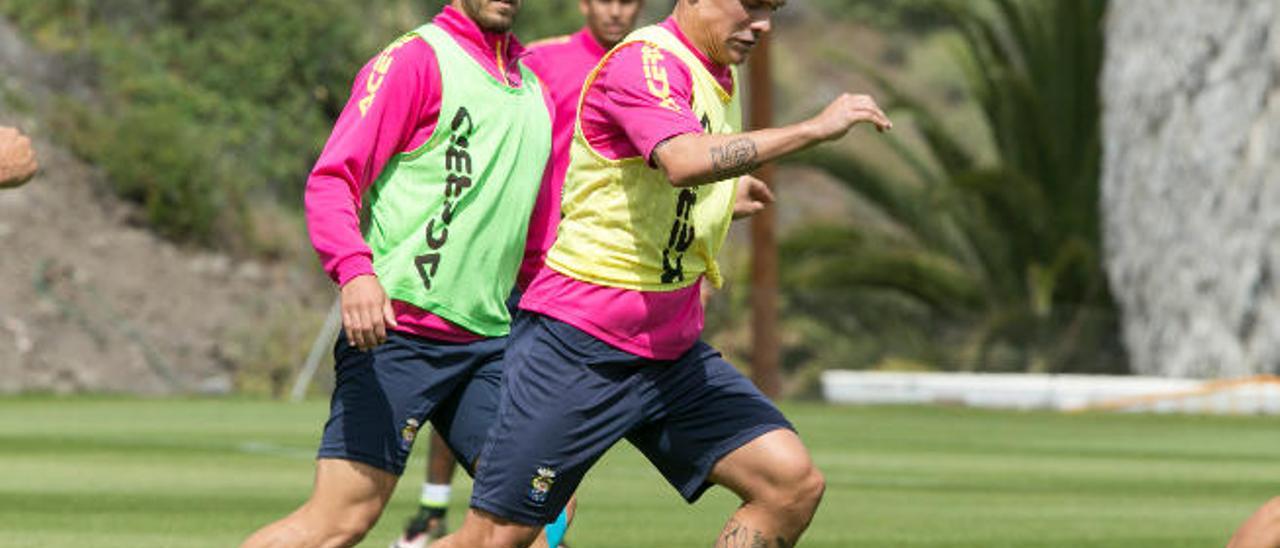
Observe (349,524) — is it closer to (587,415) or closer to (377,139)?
(587,415)

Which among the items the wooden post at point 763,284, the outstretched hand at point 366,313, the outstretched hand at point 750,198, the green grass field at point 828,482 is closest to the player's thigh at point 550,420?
the outstretched hand at point 366,313

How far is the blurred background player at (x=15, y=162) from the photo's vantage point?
605cm

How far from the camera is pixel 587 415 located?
7262mm

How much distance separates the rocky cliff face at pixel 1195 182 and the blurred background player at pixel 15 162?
88.2 ft

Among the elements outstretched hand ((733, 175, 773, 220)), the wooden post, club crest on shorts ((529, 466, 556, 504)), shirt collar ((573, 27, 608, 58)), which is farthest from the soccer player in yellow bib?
the wooden post

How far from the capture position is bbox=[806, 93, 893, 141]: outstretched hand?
6.59 metres

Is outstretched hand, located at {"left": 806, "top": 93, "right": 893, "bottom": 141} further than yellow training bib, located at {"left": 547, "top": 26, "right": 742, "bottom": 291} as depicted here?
No

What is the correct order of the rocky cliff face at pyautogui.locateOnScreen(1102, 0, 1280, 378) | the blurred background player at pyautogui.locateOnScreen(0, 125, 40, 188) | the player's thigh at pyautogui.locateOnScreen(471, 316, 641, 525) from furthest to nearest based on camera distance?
the rocky cliff face at pyautogui.locateOnScreen(1102, 0, 1280, 378), the player's thigh at pyautogui.locateOnScreen(471, 316, 641, 525), the blurred background player at pyautogui.locateOnScreen(0, 125, 40, 188)

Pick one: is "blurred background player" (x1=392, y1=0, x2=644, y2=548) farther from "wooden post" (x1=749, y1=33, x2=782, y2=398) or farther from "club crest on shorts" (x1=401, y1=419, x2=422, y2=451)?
"wooden post" (x1=749, y1=33, x2=782, y2=398)

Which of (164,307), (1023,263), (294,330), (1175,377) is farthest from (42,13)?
(1175,377)

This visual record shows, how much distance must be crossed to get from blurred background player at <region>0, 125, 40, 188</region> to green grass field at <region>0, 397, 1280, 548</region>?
4.97 metres

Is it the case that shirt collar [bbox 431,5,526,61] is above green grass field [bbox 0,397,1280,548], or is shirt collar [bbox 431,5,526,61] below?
above

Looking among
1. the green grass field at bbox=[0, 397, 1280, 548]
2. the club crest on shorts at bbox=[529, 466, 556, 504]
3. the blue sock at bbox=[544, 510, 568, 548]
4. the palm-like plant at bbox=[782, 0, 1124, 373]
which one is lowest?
the palm-like plant at bbox=[782, 0, 1124, 373]

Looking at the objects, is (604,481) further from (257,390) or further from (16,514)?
(257,390)
